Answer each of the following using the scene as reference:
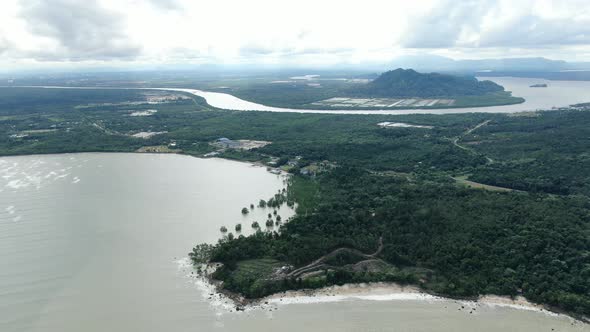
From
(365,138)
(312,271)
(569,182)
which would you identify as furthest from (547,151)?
(312,271)

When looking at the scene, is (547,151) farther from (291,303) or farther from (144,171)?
(144,171)

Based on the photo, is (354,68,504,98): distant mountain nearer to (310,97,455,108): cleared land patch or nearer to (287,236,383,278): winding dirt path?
(310,97,455,108): cleared land patch

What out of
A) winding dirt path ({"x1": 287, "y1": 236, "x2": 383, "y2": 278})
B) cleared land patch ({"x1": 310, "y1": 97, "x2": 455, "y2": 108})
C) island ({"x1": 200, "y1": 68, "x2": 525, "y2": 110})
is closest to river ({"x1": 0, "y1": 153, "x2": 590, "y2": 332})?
winding dirt path ({"x1": 287, "y1": 236, "x2": 383, "y2": 278})

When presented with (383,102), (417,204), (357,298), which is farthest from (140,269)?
(383,102)

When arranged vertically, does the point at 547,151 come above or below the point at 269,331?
above

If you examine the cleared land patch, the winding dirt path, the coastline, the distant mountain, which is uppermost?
the distant mountain

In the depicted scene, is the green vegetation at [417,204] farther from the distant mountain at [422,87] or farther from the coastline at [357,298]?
the distant mountain at [422,87]

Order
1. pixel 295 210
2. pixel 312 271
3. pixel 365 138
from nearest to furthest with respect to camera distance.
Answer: pixel 312 271 < pixel 295 210 < pixel 365 138
